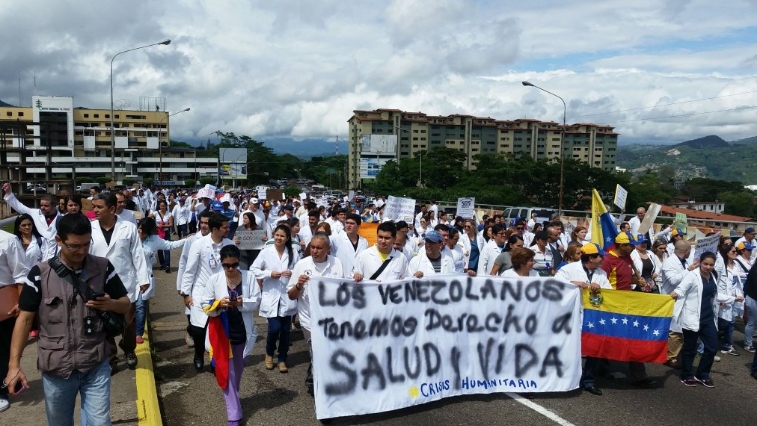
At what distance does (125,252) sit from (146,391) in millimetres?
1420

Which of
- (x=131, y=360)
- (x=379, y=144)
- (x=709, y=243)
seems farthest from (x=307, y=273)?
(x=379, y=144)

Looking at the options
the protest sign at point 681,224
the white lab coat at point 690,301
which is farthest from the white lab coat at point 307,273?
the protest sign at point 681,224

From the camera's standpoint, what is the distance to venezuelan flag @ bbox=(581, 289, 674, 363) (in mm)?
6465

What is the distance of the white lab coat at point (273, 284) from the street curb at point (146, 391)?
51.5 inches

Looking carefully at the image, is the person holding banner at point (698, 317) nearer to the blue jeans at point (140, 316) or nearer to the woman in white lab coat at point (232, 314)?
the woman in white lab coat at point (232, 314)

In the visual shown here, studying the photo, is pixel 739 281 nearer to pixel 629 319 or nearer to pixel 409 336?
pixel 629 319

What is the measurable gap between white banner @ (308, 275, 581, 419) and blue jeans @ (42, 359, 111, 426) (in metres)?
1.99

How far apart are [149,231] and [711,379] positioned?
7.20 metres

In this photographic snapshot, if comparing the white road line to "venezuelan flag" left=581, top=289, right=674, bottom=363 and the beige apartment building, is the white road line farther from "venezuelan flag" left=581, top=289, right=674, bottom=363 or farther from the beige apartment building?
the beige apartment building

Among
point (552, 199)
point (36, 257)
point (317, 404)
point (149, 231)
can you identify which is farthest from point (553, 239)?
point (552, 199)

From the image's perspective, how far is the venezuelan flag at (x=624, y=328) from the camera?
Answer: 21.2 feet

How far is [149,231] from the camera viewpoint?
780 cm

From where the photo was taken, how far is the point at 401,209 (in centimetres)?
1587

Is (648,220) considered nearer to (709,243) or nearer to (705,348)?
(709,243)
